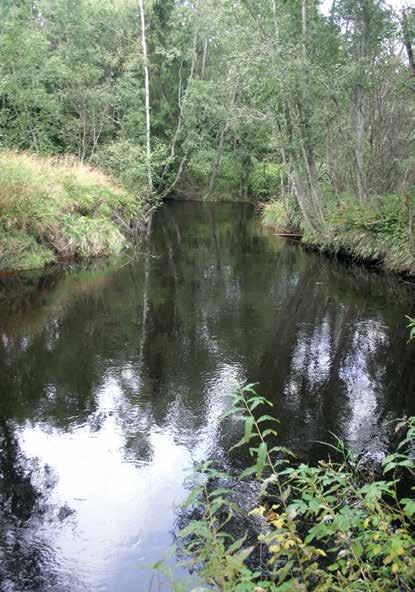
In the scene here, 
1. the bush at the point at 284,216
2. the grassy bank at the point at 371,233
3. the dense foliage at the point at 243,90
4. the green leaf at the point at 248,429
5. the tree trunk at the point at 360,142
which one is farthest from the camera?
the bush at the point at 284,216

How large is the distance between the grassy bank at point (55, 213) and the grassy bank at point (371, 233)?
23.1 ft

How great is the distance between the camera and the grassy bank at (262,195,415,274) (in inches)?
549

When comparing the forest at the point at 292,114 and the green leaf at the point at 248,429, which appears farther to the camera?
the forest at the point at 292,114

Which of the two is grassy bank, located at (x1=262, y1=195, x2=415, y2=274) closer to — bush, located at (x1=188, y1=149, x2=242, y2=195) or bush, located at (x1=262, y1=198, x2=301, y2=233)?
bush, located at (x1=262, y1=198, x2=301, y2=233)

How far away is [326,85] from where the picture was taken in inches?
599

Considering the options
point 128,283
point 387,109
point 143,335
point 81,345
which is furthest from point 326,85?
point 81,345

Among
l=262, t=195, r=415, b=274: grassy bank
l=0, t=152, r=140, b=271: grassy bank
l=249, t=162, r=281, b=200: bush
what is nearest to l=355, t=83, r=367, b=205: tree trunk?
l=262, t=195, r=415, b=274: grassy bank

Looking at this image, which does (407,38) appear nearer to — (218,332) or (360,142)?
(360,142)

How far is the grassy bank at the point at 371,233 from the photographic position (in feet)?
45.8

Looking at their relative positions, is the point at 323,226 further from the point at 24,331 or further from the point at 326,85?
the point at 24,331

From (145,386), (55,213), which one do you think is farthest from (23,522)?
(55,213)

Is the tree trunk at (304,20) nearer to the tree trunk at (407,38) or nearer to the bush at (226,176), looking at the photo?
the tree trunk at (407,38)

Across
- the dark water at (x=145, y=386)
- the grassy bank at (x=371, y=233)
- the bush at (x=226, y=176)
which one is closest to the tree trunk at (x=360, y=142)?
the grassy bank at (x=371, y=233)

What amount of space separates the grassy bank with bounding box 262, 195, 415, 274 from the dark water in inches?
30.0
